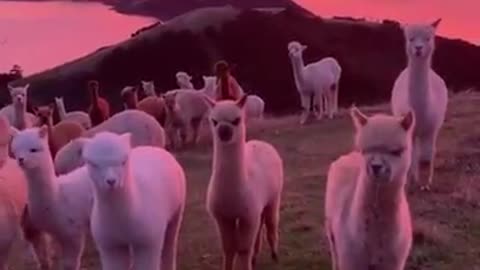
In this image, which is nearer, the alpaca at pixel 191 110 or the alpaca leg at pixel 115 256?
the alpaca leg at pixel 115 256

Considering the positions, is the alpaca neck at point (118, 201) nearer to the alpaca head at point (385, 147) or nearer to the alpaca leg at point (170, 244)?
the alpaca leg at point (170, 244)

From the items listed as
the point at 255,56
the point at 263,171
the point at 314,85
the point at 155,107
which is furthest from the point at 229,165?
the point at 255,56

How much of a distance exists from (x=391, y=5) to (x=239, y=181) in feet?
138

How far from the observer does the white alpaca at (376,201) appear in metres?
8.30

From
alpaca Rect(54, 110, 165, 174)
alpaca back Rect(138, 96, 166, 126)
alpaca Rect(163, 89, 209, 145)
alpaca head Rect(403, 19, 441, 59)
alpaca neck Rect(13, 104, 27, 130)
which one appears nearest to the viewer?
alpaca head Rect(403, 19, 441, 59)

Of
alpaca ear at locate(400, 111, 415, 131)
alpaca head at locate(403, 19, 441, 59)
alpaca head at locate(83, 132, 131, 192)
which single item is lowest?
alpaca head at locate(83, 132, 131, 192)

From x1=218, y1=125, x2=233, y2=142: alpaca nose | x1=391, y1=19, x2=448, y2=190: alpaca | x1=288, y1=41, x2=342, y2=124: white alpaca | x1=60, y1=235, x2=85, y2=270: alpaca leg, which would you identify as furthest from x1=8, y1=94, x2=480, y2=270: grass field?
x1=288, y1=41, x2=342, y2=124: white alpaca

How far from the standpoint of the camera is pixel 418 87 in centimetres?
1326

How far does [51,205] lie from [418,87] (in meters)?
4.07

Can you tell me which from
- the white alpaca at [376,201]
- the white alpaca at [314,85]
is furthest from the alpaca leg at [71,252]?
the white alpaca at [314,85]

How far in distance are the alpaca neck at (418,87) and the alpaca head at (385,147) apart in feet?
15.8

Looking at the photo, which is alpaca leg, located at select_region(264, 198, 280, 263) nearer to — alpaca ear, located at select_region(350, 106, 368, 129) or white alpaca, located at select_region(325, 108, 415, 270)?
white alpaca, located at select_region(325, 108, 415, 270)

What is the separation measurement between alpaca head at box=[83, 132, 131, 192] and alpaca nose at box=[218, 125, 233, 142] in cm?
126

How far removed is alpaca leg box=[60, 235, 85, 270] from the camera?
1106 centimetres
